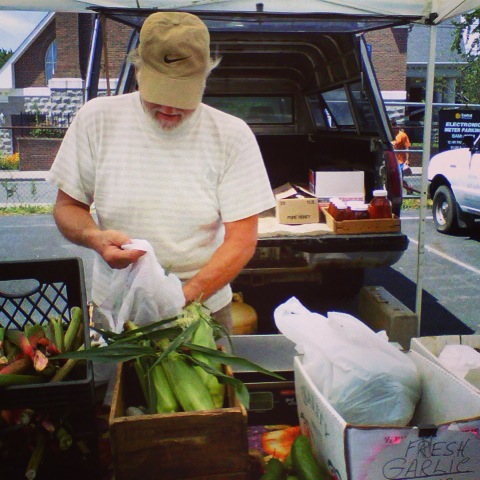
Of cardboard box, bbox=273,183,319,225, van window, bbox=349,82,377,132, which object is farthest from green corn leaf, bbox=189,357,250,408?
van window, bbox=349,82,377,132

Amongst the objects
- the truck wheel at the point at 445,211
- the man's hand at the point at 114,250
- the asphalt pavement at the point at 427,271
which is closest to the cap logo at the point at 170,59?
the man's hand at the point at 114,250

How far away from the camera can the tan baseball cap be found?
A: 1.86 m

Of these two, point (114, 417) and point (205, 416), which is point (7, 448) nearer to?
point (114, 417)

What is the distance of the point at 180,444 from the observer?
132cm

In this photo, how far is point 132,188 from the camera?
209 cm

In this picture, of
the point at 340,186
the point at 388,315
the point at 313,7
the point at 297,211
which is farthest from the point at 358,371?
the point at 340,186

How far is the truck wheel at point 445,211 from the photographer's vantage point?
9219mm

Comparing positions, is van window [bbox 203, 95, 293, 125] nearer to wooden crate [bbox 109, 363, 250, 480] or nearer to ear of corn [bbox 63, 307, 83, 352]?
ear of corn [bbox 63, 307, 83, 352]

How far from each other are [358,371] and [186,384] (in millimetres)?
433

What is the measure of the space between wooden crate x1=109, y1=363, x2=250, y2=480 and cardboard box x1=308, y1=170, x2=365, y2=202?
3804 mm

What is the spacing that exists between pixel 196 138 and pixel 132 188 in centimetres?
28

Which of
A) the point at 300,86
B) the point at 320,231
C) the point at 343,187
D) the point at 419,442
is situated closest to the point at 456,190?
the point at 300,86

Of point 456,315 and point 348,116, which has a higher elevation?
point 348,116

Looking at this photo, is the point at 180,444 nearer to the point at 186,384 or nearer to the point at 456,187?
the point at 186,384
